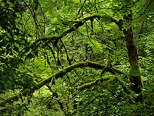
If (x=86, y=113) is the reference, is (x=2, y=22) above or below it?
above

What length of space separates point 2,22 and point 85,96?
3.02m

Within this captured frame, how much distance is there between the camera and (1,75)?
186 centimetres

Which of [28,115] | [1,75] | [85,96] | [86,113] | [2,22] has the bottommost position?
[28,115]

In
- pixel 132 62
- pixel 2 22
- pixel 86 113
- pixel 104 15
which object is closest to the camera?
pixel 2 22

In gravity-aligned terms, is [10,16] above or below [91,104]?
above

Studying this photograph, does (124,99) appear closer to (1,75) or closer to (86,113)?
(86,113)

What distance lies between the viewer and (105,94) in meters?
4.26

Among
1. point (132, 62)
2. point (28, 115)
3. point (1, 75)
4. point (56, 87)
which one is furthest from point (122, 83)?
point (28, 115)

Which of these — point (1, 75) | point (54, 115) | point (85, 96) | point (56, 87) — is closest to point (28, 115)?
point (54, 115)

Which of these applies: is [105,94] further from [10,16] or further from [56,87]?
[10,16]

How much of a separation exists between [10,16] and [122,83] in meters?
3.26

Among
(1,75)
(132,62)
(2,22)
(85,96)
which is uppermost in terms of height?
(2,22)

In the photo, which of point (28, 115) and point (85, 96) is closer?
point (85, 96)

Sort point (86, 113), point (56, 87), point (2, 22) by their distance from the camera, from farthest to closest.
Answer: point (56, 87)
point (86, 113)
point (2, 22)
